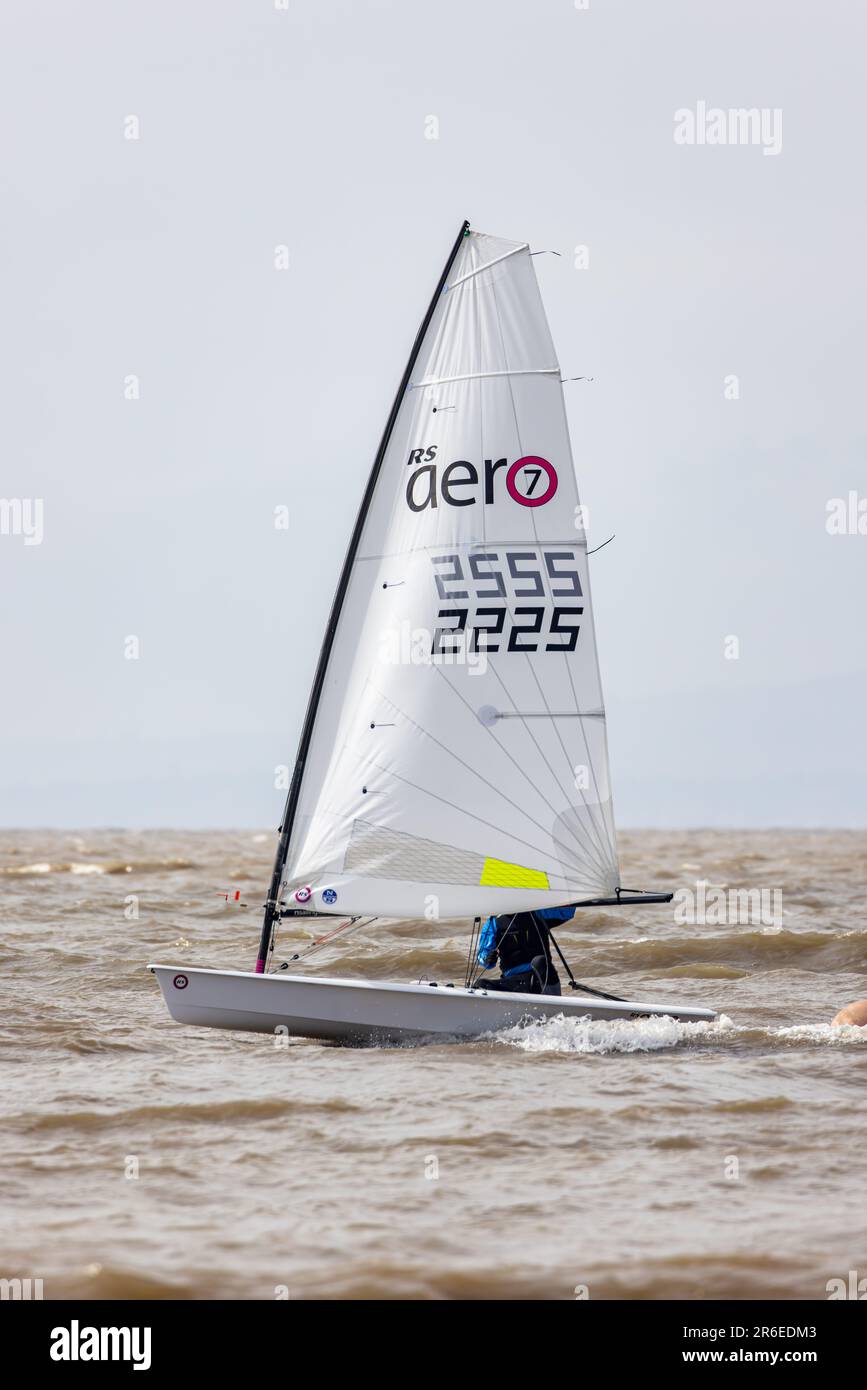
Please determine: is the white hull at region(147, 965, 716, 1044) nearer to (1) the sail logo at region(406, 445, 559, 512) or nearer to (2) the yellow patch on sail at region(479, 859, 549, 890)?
(2) the yellow patch on sail at region(479, 859, 549, 890)

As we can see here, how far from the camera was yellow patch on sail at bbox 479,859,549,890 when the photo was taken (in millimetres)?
13188

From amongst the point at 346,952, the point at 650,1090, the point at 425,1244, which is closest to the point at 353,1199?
the point at 425,1244

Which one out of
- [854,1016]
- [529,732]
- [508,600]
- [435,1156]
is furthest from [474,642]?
[854,1016]

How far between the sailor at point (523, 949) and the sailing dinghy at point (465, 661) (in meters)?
0.28

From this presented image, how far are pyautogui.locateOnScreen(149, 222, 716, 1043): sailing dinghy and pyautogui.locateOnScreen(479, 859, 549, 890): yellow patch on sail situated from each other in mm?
17

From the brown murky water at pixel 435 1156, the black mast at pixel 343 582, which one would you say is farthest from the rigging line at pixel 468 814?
the brown murky water at pixel 435 1156

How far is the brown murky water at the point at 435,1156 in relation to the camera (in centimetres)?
768

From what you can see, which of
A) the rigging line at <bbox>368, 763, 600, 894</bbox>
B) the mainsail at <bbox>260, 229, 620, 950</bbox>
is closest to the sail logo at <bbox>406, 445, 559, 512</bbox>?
the mainsail at <bbox>260, 229, 620, 950</bbox>

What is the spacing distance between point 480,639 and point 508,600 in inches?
16.6

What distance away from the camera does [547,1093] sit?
37.3 feet

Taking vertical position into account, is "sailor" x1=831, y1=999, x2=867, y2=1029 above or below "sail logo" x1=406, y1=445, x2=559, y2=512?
below

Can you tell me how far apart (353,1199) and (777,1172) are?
264cm

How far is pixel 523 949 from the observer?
13352mm

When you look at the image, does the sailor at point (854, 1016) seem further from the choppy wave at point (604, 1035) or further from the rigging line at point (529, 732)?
the rigging line at point (529, 732)
